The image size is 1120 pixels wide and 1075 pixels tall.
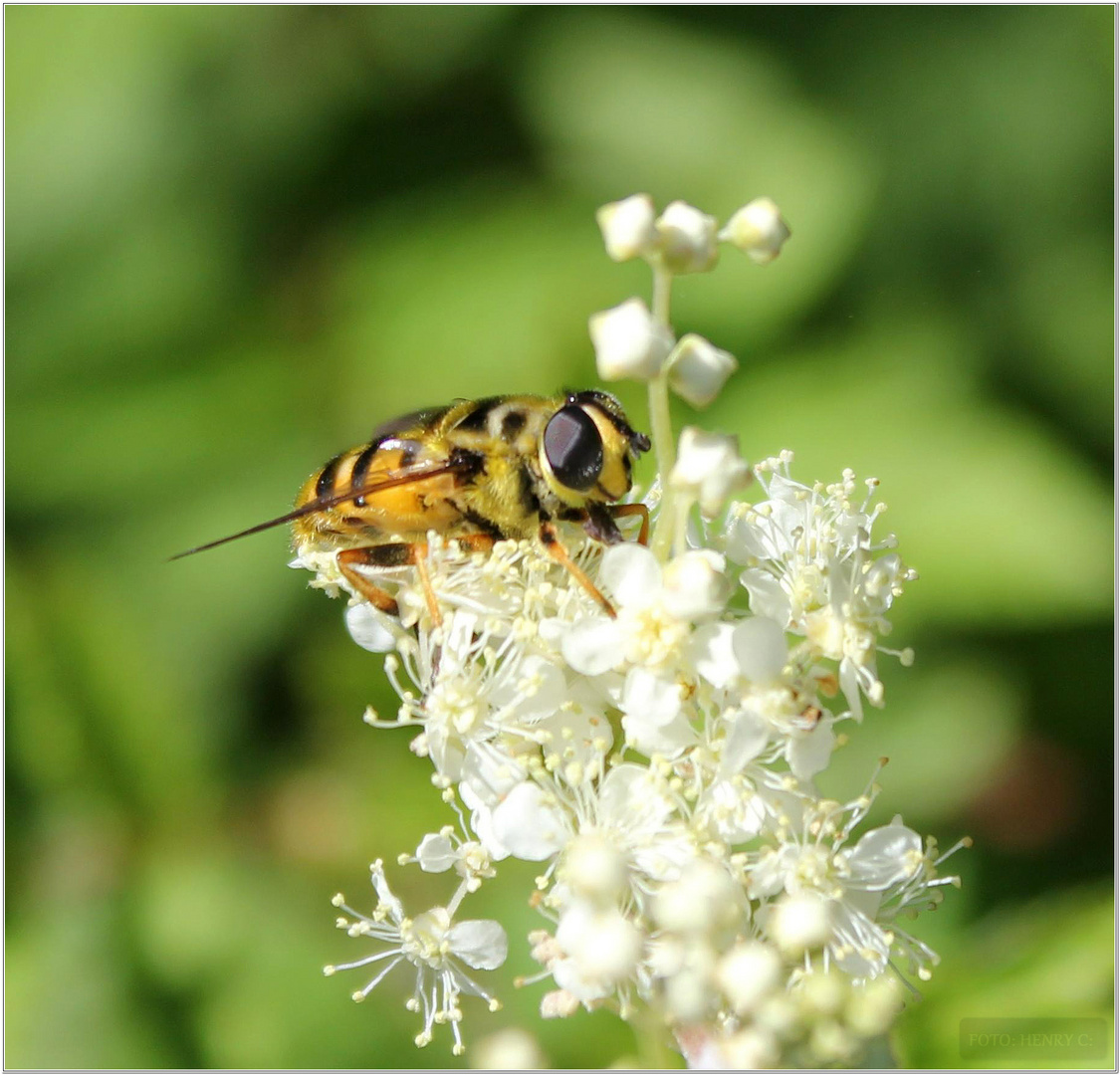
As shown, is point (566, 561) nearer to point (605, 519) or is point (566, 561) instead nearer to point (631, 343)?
point (605, 519)

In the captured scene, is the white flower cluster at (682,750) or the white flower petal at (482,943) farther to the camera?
the white flower petal at (482,943)

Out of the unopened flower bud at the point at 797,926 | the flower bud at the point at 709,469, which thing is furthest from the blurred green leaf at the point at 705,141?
the unopened flower bud at the point at 797,926

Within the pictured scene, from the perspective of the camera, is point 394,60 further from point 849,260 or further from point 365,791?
point 365,791

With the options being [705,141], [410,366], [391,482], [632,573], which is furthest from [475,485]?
[705,141]

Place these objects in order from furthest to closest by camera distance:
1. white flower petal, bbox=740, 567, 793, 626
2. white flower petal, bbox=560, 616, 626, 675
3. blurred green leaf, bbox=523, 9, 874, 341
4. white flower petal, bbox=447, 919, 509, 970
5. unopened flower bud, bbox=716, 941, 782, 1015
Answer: blurred green leaf, bbox=523, 9, 874, 341 < white flower petal, bbox=447, 919, 509, 970 < white flower petal, bbox=740, 567, 793, 626 < white flower petal, bbox=560, 616, 626, 675 < unopened flower bud, bbox=716, 941, 782, 1015

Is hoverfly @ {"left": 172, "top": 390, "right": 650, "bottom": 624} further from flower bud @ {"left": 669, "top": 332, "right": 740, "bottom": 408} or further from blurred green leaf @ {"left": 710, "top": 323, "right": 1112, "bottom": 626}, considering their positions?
blurred green leaf @ {"left": 710, "top": 323, "right": 1112, "bottom": 626}

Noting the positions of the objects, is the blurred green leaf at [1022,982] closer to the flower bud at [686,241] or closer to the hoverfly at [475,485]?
the hoverfly at [475,485]

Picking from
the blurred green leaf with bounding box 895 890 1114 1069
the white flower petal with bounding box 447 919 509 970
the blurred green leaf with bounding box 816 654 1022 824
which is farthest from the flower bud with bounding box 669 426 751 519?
the blurred green leaf with bounding box 816 654 1022 824
